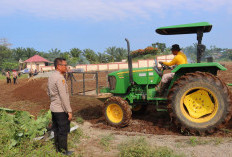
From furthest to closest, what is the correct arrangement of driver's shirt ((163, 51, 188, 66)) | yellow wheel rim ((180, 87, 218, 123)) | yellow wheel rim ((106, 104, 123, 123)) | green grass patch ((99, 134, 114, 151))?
1. yellow wheel rim ((106, 104, 123, 123))
2. driver's shirt ((163, 51, 188, 66))
3. yellow wheel rim ((180, 87, 218, 123))
4. green grass patch ((99, 134, 114, 151))

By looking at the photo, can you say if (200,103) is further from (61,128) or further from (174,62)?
(61,128)

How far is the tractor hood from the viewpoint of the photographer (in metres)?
4.34

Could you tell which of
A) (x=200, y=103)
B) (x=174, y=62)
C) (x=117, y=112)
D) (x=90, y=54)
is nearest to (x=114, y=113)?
(x=117, y=112)

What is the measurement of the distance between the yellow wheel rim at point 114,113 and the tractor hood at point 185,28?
2.14 m

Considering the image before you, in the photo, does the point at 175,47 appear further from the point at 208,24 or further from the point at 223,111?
the point at 223,111

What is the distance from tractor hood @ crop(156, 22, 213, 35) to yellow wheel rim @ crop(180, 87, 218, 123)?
1.33m

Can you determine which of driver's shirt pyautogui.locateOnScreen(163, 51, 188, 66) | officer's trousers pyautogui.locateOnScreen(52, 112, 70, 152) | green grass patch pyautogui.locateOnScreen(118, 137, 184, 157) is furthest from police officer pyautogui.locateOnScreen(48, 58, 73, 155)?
driver's shirt pyautogui.locateOnScreen(163, 51, 188, 66)

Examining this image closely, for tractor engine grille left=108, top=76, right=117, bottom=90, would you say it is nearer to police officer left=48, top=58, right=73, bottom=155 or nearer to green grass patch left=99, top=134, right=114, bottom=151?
green grass patch left=99, top=134, right=114, bottom=151

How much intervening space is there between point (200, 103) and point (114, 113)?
2.06m

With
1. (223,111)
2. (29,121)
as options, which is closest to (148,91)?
(223,111)

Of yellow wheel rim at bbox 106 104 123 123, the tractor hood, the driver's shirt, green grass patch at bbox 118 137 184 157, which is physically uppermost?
the tractor hood

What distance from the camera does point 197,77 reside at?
13.6ft

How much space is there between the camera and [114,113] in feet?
17.1

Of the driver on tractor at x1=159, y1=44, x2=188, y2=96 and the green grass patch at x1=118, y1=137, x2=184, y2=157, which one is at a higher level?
the driver on tractor at x1=159, y1=44, x2=188, y2=96
